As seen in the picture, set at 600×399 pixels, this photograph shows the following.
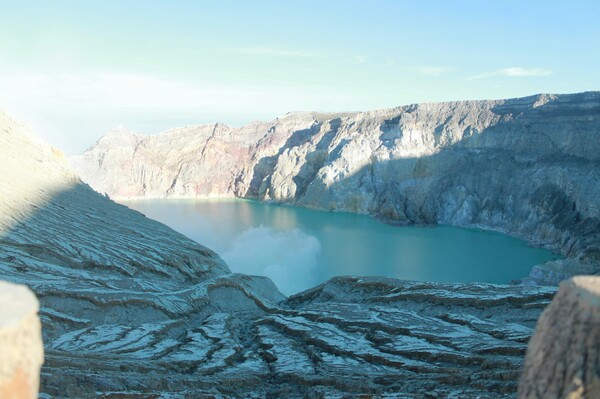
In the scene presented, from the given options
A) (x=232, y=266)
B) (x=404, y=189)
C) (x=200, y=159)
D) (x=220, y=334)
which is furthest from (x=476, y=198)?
(x=220, y=334)

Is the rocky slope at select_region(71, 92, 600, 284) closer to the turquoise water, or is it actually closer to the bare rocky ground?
the turquoise water

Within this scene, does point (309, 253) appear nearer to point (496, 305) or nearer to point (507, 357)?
point (496, 305)

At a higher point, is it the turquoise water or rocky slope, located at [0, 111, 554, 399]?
rocky slope, located at [0, 111, 554, 399]

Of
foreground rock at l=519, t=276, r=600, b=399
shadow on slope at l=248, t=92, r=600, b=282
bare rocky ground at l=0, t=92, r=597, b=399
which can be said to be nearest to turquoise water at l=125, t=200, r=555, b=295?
shadow on slope at l=248, t=92, r=600, b=282

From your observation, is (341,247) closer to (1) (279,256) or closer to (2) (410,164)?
(1) (279,256)

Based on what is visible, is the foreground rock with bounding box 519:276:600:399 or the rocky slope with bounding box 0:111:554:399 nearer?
the foreground rock with bounding box 519:276:600:399
